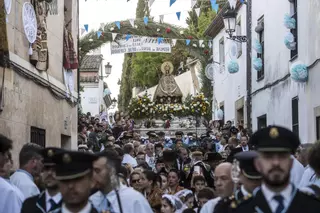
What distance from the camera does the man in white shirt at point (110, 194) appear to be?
6500mm

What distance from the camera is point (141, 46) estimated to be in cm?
3381

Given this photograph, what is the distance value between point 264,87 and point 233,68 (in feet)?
10.6

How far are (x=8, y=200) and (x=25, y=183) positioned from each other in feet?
2.94

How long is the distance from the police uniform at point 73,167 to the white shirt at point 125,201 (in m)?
1.01

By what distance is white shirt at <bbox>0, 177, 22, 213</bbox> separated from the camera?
23.6ft

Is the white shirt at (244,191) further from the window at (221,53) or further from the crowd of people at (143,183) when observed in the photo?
the window at (221,53)

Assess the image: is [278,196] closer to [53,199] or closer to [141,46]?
[53,199]

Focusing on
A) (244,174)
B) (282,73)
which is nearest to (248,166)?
(244,174)

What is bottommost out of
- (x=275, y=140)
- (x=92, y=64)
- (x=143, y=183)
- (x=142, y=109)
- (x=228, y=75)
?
(x=143, y=183)

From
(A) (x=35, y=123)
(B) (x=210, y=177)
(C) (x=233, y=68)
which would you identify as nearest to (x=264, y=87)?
(C) (x=233, y=68)

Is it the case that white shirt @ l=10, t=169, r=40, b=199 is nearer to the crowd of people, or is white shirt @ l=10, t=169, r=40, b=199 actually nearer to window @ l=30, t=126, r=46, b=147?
the crowd of people

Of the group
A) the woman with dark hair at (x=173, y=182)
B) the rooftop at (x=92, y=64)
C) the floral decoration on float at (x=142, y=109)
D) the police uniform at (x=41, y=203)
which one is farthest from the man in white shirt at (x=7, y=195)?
the rooftop at (x=92, y=64)

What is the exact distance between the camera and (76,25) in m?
→ 23.2

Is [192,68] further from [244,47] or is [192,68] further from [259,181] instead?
[259,181]
